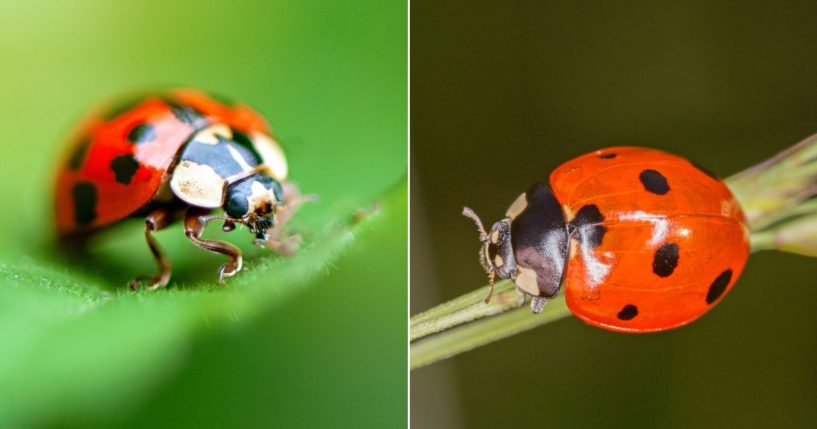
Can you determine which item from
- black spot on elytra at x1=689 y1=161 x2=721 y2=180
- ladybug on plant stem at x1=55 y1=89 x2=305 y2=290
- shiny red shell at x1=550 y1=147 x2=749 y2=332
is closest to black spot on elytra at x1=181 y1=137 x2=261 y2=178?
ladybug on plant stem at x1=55 y1=89 x2=305 y2=290

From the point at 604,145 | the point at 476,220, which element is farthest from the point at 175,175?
the point at 604,145

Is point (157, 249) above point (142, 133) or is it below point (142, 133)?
below

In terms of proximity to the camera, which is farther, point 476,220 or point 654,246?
point 476,220

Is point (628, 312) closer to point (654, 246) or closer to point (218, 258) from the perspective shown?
point (654, 246)

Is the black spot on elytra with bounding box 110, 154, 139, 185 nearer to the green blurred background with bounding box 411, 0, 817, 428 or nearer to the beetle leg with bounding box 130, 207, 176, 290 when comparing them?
the beetle leg with bounding box 130, 207, 176, 290

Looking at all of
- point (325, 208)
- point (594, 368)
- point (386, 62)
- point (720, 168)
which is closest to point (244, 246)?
point (325, 208)
